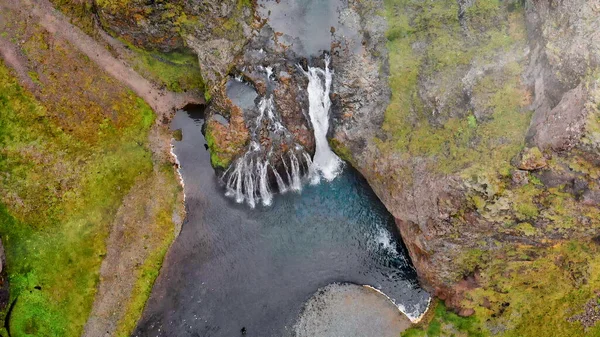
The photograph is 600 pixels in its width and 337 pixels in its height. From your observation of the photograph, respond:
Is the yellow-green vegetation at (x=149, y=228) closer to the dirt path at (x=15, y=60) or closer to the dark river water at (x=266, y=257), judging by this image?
the dark river water at (x=266, y=257)

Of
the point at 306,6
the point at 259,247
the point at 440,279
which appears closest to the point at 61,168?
the point at 259,247

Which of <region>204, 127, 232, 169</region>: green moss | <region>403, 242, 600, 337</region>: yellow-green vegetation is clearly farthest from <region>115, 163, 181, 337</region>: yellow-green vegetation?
<region>403, 242, 600, 337</region>: yellow-green vegetation

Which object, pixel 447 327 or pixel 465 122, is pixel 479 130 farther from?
pixel 447 327

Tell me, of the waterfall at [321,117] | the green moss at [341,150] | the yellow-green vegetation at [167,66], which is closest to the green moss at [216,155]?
the yellow-green vegetation at [167,66]

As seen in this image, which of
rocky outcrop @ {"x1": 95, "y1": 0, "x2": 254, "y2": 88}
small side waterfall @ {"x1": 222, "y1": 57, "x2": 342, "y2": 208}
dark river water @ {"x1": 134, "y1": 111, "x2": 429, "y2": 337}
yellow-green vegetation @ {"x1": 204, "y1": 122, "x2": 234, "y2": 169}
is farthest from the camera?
yellow-green vegetation @ {"x1": 204, "y1": 122, "x2": 234, "y2": 169}

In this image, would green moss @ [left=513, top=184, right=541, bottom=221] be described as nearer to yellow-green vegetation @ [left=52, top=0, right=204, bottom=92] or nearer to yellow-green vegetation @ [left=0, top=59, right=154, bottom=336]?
yellow-green vegetation @ [left=52, top=0, right=204, bottom=92]
